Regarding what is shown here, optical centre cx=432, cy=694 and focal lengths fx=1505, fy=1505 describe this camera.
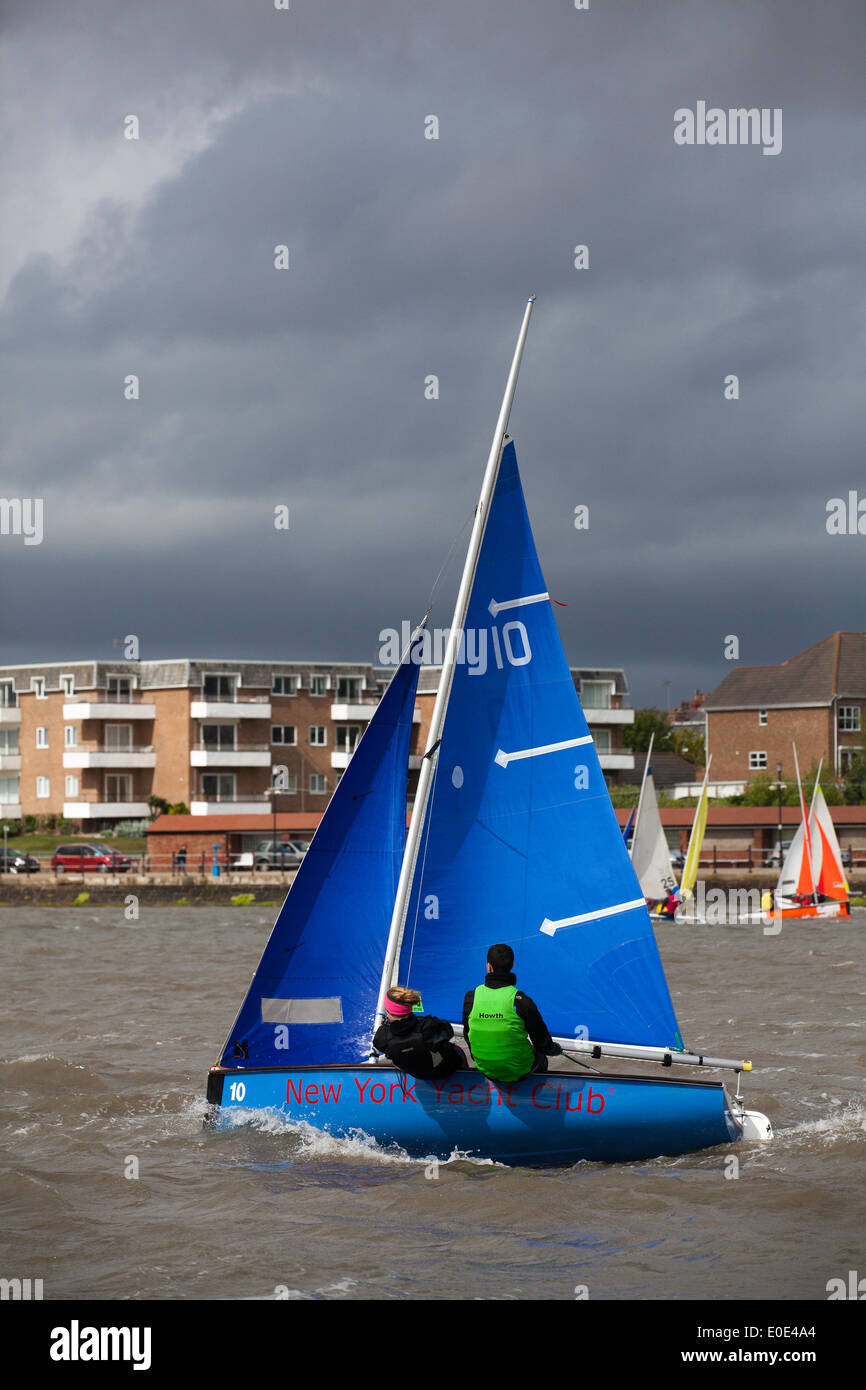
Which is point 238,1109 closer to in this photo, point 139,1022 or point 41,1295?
point 41,1295

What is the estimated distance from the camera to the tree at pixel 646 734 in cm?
12056

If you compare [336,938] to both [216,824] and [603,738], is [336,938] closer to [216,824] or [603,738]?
[216,824]

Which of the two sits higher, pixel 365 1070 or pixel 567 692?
pixel 567 692

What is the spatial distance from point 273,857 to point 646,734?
57.6 m

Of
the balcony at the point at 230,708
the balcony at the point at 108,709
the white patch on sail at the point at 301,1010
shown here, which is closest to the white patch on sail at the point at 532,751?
the white patch on sail at the point at 301,1010

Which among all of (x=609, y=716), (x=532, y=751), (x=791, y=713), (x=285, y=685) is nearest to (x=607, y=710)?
(x=609, y=716)

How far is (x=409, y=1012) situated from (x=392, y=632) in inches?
427

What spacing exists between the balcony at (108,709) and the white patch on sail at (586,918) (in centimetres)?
7812

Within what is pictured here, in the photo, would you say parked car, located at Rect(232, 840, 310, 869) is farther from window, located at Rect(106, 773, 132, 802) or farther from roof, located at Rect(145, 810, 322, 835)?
window, located at Rect(106, 773, 132, 802)
